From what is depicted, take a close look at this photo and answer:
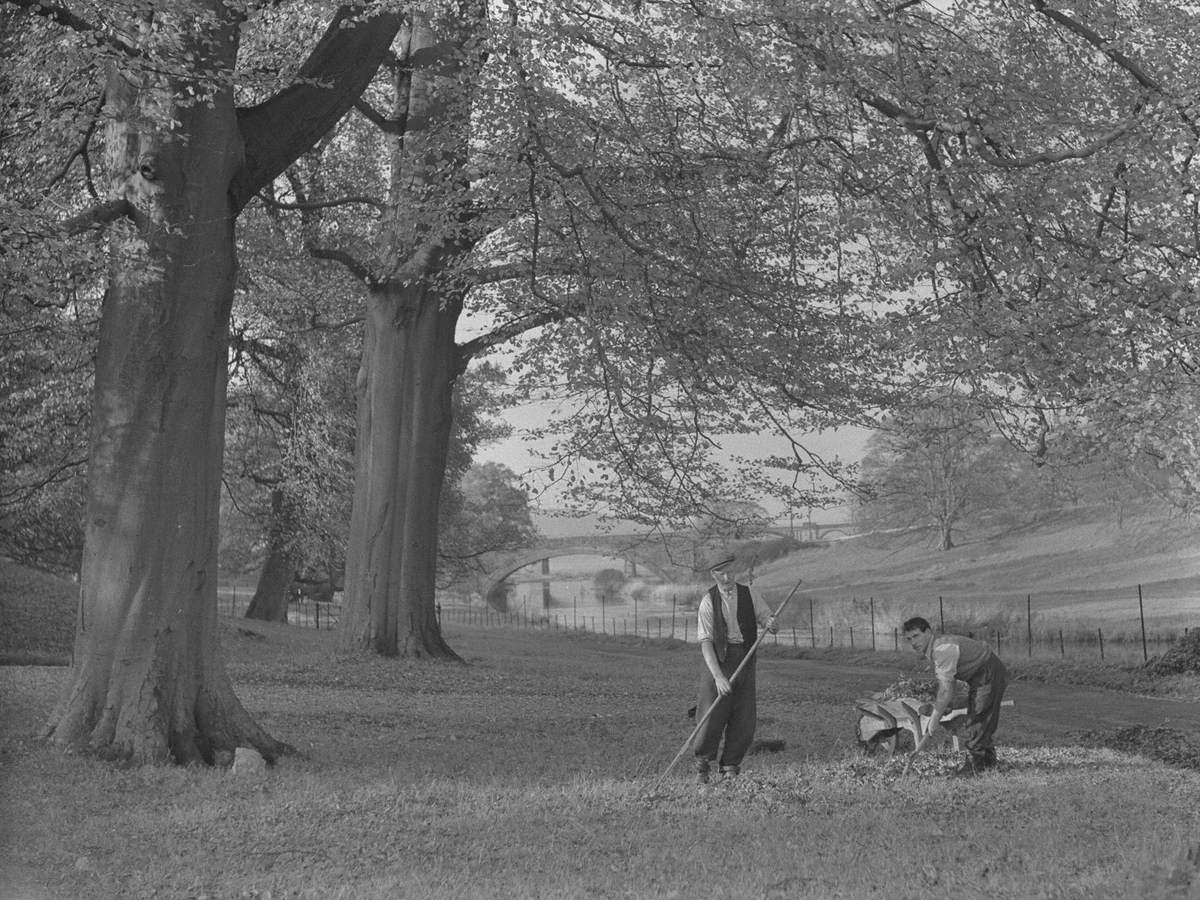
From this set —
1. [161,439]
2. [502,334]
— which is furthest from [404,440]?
[161,439]

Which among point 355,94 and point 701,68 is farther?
point 701,68

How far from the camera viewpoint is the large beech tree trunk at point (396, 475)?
21.2 meters

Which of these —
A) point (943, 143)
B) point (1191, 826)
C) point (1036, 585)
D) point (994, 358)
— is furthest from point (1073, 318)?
point (1036, 585)

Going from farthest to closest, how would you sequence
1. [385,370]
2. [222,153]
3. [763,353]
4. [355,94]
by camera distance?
[385,370] → [763,353] → [355,94] → [222,153]

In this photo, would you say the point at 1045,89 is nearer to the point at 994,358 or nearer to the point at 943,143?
the point at 943,143

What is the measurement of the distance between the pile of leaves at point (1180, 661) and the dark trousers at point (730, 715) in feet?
67.2

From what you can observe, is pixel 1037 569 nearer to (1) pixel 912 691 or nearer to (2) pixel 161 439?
(1) pixel 912 691

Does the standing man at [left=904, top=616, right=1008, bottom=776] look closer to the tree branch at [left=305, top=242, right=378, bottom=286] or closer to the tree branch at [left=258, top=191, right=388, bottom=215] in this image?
the tree branch at [left=258, top=191, right=388, bottom=215]

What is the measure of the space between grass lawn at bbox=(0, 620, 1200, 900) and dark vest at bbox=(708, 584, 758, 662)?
1156 millimetres

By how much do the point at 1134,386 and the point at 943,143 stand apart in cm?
309

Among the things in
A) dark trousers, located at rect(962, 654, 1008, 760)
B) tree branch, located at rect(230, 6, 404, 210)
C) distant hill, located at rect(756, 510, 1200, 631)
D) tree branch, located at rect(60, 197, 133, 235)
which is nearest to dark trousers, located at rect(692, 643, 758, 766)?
dark trousers, located at rect(962, 654, 1008, 760)

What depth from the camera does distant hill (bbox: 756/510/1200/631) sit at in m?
48.0

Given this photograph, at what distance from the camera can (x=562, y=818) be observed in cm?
874

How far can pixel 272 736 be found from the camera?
12.1 meters
